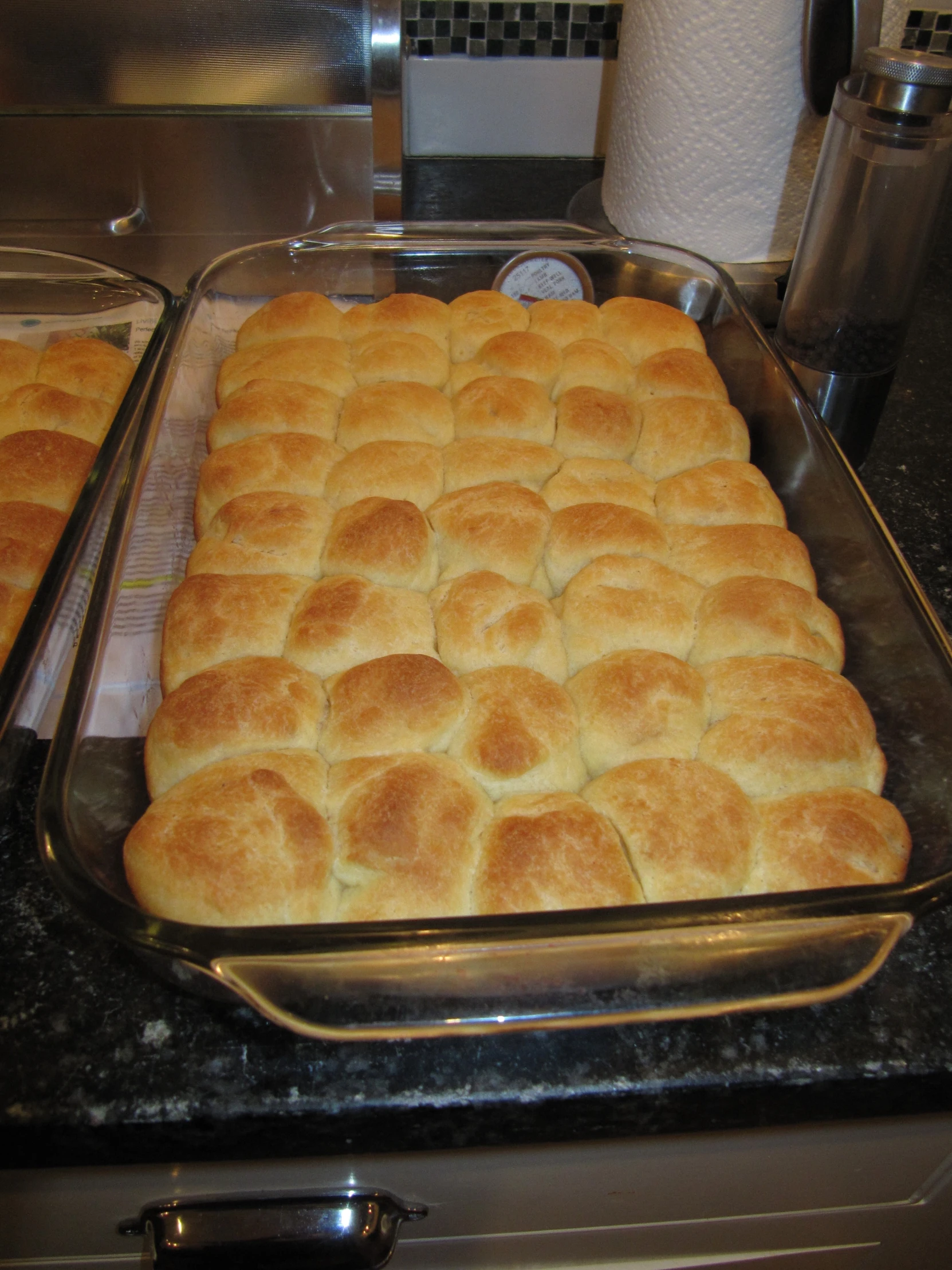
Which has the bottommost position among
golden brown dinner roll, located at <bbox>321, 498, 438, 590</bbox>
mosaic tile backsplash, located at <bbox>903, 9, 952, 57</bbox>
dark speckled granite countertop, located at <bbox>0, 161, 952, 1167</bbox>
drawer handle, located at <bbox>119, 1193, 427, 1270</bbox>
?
drawer handle, located at <bbox>119, 1193, 427, 1270</bbox>

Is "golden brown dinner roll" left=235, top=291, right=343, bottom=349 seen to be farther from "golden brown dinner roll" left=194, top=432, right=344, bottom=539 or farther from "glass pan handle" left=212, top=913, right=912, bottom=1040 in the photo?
"glass pan handle" left=212, top=913, right=912, bottom=1040

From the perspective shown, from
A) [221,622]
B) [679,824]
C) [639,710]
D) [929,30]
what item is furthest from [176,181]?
[929,30]

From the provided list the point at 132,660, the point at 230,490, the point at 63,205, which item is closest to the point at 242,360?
the point at 230,490

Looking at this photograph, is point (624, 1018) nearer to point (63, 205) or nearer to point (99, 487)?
point (99, 487)

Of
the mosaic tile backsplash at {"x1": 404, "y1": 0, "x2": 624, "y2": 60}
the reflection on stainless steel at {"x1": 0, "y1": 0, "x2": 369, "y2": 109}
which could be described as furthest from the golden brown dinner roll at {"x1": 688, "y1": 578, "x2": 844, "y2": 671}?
the mosaic tile backsplash at {"x1": 404, "y1": 0, "x2": 624, "y2": 60}

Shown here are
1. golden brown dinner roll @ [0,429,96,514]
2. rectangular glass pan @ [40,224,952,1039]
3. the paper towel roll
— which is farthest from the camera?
the paper towel roll

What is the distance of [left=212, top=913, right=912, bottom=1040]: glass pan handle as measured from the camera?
531 mm

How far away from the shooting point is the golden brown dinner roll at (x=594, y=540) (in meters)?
0.88

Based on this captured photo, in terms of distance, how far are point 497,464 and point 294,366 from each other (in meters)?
0.29

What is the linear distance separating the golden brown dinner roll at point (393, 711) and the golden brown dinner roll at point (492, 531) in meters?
0.16

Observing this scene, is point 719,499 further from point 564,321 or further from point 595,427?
point 564,321

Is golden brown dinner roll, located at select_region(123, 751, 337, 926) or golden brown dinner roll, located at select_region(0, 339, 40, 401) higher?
golden brown dinner roll, located at select_region(0, 339, 40, 401)

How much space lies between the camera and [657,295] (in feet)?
4.08

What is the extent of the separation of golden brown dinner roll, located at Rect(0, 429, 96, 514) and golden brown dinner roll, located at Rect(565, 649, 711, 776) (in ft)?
1.94
